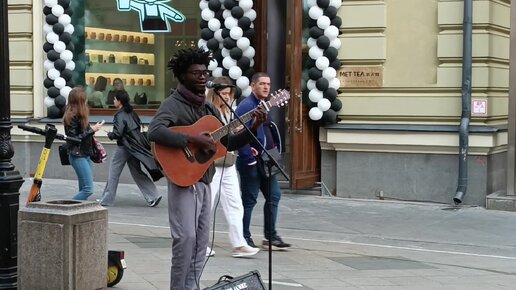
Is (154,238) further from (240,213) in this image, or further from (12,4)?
(12,4)

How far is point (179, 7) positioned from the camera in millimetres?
14062

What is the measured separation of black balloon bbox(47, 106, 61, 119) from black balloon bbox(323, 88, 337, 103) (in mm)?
5196

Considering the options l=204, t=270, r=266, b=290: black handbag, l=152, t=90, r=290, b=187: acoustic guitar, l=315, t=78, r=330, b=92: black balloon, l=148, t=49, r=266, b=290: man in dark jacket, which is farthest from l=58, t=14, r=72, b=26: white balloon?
l=204, t=270, r=266, b=290: black handbag

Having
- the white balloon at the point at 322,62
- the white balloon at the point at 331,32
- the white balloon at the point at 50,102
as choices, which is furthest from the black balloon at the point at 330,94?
the white balloon at the point at 50,102

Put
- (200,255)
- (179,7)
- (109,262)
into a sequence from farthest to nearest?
1. (179,7)
2. (109,262)
3. (200,255)

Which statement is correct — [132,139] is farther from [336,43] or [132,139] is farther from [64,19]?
[64,19]

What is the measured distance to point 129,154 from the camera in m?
11.6

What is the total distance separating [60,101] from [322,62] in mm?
5136

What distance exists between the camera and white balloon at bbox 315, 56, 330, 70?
12281 millimetres

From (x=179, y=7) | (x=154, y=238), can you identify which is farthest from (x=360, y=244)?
(x=179, y=7)

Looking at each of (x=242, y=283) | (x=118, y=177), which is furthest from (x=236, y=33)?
(x=242, y=283)

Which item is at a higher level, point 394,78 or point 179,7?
point 179,7

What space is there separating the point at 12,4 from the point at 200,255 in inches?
417

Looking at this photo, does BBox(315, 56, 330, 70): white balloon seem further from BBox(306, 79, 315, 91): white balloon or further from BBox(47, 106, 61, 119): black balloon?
BBox(47, 106, 61, 119): black balloon
